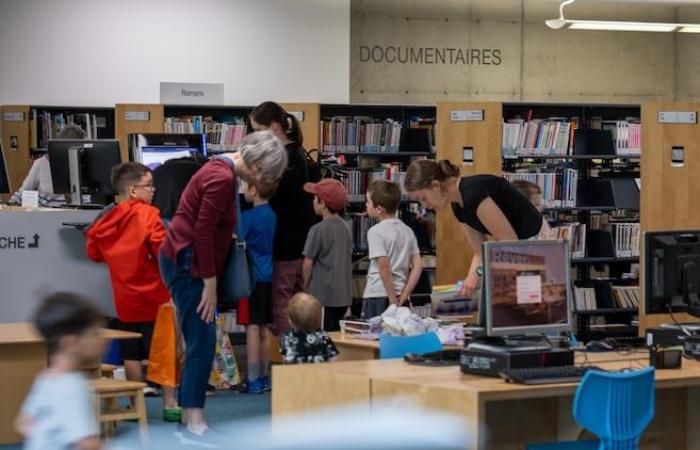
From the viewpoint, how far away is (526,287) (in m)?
4.65

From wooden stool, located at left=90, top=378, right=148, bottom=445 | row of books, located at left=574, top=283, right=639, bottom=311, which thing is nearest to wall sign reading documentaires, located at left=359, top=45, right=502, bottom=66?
row of books, located at left=574, top=283, right=639, bottom=311

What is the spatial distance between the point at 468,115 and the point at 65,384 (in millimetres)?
7256

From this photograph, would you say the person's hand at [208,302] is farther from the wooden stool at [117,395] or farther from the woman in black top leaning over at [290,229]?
the woman in black top leaning over at [290,229]

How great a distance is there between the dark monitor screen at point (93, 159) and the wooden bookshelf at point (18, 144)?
422 centimetres

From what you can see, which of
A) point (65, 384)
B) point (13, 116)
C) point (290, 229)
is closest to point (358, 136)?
point (290, 229)

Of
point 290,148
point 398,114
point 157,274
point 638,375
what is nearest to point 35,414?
point 638,375

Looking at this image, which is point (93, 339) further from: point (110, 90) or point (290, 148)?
point (110, 90)

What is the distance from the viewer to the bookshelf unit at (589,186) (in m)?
10.9

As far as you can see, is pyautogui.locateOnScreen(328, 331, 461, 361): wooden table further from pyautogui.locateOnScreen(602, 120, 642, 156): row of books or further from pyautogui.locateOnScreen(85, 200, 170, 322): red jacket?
pyautogui.locateOnScreen(602, 120, 642, 156): row of books

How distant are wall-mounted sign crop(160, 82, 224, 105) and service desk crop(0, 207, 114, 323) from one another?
15.4 ft

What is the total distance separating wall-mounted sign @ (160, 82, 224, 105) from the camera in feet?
Answer: 39.7

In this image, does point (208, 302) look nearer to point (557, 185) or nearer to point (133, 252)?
point (133, 252)

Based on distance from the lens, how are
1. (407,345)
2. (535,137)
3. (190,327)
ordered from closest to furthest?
(407,345)
(190,327)
(535,137)

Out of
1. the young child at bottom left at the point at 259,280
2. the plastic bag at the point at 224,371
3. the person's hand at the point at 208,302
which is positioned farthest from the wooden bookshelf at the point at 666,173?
the person's hand at the point at 208,302
